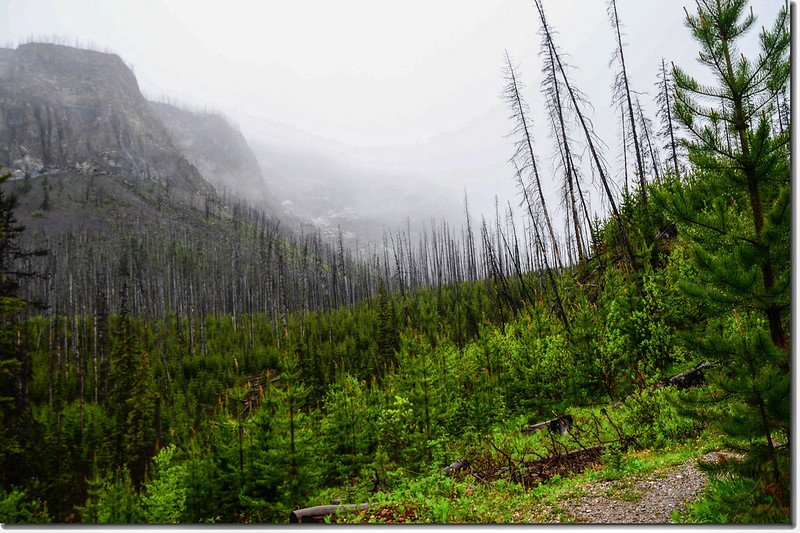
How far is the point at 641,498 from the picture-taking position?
424 cm

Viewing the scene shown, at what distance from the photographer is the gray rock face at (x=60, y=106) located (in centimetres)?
695

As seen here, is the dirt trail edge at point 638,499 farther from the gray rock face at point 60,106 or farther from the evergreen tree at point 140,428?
the evergreen tree at point 140,428

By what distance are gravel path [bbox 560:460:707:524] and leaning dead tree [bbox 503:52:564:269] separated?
6.77 metres

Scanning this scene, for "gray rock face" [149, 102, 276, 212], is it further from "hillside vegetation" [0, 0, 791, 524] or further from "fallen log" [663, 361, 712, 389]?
"fallen log" [663, 361, 712, 389]

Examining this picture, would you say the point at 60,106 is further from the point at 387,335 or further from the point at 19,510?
the point at 387,335

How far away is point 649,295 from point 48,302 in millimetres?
11499

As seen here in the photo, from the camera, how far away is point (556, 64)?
10055 mm

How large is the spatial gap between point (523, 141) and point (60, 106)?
1167cm

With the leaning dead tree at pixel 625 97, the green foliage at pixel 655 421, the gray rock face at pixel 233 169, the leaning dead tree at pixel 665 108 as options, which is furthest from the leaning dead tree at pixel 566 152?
the gray rock face at pixel 233 169

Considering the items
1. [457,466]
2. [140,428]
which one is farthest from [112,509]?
[140,428]

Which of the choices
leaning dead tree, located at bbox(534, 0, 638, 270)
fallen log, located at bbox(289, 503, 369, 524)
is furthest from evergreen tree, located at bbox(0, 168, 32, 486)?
leaning dead tree, located at bbox(534, 0, 638, 270)

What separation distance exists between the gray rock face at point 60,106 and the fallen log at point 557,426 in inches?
409

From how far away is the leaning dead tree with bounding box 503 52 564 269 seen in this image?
9.87 meters

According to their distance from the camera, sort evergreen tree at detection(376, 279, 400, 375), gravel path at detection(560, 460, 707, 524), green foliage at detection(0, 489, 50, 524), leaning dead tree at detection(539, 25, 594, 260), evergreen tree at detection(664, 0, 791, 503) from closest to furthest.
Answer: evergreen tree at detection(664, 0, 791, 503)
gravel path at detection(560, 460, 707, 524)
green foliage at detection(0, 489, 50, 524)
leaning dead tree at detection(539, 25, 594, 260)
evergreen tree at detection(376, 279, 400, 375)
